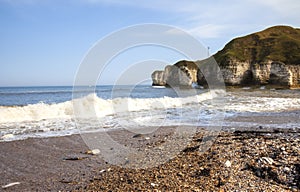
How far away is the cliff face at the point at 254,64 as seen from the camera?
55219mm

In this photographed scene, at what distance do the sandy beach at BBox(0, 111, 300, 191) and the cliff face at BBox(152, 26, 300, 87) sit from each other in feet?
173

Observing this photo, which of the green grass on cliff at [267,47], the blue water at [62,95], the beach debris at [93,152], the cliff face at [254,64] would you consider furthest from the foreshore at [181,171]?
the green grass on cliff at [267,47]

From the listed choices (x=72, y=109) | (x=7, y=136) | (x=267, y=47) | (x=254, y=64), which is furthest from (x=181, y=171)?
(x=267, y=47)

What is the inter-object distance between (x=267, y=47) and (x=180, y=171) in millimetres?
71578

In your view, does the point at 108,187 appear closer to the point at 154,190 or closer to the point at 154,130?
the point at 154,190

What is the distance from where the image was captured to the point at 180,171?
15.5ft

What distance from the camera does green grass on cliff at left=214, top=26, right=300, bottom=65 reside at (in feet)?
198

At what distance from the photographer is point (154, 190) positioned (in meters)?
4.02

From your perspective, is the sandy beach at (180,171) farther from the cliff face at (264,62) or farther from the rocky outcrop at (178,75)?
the rocky outcrop at (178,75)

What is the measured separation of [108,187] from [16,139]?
17.3ft

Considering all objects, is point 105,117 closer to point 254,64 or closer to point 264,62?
point 264,62

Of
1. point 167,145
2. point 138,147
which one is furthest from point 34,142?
point 167,145

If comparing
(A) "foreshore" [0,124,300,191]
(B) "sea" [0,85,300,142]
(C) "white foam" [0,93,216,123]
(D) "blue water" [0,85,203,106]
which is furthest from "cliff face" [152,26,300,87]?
(A) "foreshore" [0,124,300,191]

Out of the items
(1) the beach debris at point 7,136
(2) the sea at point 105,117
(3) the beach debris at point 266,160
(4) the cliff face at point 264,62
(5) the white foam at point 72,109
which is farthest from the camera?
(4) the cliff face at point 264,62
